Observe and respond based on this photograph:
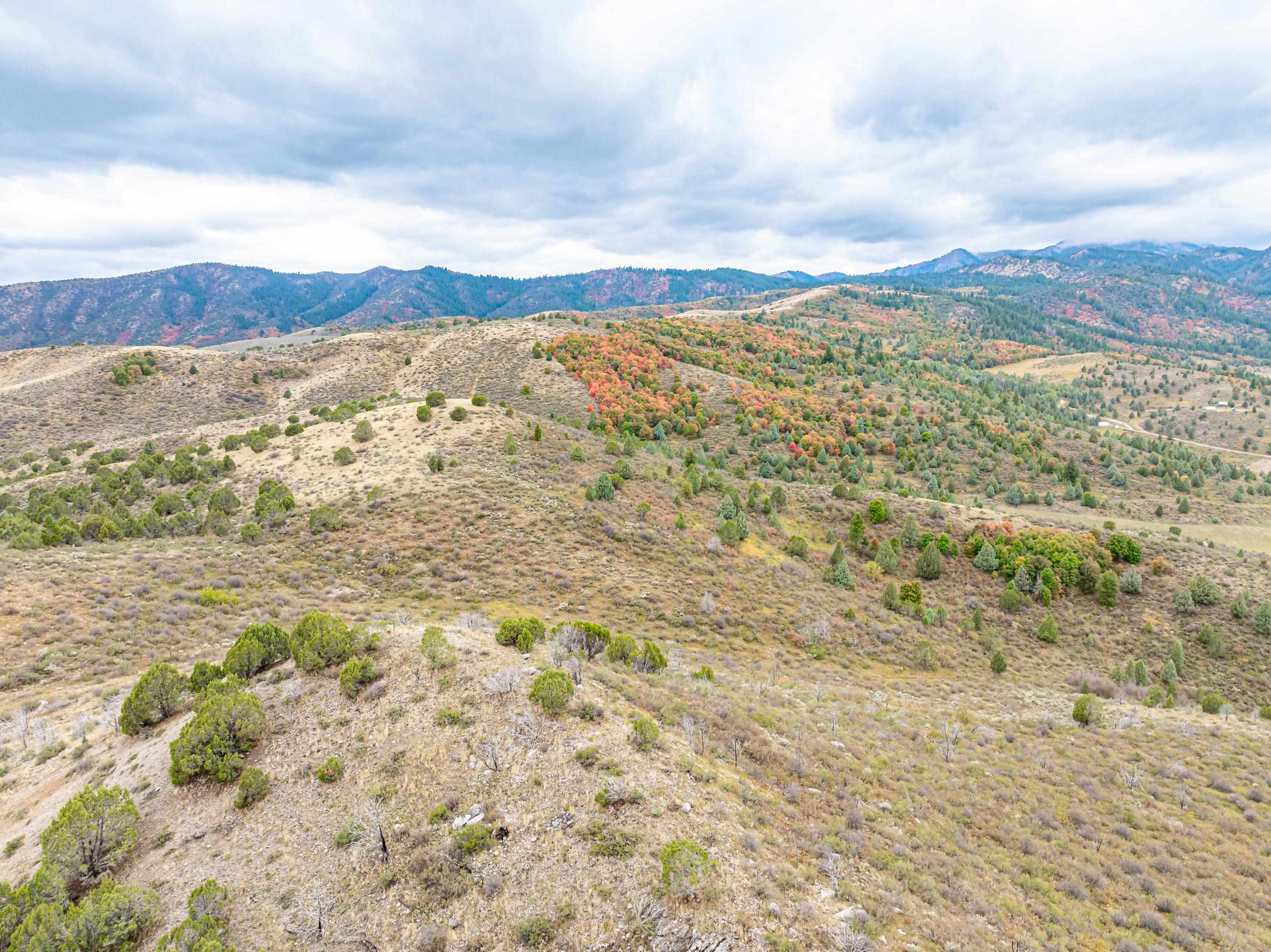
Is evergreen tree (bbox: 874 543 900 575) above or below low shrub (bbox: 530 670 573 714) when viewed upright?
below

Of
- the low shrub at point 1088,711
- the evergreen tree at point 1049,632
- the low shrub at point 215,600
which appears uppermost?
the low shrub at point 215,600

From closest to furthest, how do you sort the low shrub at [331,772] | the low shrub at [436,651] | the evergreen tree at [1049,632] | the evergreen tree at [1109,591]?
the low shrub at [331,772] < the low shrub at [436,651] < the evergreen tree at [1049,632] < the evergreen tree at [1109,591]

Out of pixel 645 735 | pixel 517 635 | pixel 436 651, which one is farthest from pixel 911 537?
pixel 436 651

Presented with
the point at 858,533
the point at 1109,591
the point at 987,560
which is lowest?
the point at 1109,591

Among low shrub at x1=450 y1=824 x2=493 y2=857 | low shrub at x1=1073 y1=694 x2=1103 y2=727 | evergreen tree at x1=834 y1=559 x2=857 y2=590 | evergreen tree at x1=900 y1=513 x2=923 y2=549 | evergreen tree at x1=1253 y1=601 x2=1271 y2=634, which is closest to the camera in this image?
low shrub at x1=450 y1=824 x2=493 y2=857

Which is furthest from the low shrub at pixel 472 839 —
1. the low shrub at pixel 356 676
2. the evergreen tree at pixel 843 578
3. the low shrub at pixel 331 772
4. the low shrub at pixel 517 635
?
the evergreen tree at pixel 843 578

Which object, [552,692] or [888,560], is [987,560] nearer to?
[888,560]

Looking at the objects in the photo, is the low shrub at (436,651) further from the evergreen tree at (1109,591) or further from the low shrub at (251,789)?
the evergreen tree at (1109,591)

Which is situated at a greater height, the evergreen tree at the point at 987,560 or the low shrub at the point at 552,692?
the low shrub at the point at 552,692

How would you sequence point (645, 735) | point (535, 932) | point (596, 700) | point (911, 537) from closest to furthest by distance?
point (535, 932) → point (645, 735) → point (596, 700) → point (911, 537)

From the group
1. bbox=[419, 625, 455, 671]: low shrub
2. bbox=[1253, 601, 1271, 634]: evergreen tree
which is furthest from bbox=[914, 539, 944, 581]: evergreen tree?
bbox=[419, 625, 455, 671]: low shrub

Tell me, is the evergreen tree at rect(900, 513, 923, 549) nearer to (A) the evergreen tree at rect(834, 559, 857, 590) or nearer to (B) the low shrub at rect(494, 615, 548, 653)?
(A) the evergreen tree at rect(834, 559, 857, 590)
